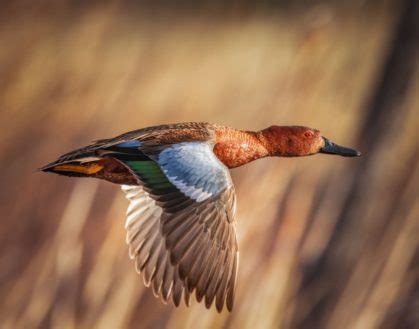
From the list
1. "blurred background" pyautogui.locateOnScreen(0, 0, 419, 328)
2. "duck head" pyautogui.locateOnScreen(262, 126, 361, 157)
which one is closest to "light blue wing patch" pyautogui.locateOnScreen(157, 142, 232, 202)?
"duck head" pyautogui.locateOnScreen(262, 126, 361, 157)

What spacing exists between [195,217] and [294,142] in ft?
1.78

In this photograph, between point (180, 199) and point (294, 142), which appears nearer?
point (180, 199)

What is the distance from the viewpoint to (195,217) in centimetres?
222

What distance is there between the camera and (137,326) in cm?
329

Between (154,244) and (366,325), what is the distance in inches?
51.5

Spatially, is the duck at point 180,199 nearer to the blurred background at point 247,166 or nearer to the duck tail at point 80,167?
the duck tail at point 80,167

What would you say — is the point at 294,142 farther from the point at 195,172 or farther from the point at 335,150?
the point at 195,172

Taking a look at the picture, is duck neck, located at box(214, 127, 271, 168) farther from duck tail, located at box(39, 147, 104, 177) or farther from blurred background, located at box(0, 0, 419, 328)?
blurred background, located at box(0, 0, 419, 328)

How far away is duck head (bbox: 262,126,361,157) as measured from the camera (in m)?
2.62

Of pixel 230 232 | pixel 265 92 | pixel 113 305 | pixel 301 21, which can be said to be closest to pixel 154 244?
pixel 230 232

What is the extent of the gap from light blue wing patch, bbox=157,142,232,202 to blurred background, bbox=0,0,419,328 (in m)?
1.07

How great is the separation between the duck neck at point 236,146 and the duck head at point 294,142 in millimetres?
32

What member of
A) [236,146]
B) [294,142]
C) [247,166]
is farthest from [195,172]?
[247,166]

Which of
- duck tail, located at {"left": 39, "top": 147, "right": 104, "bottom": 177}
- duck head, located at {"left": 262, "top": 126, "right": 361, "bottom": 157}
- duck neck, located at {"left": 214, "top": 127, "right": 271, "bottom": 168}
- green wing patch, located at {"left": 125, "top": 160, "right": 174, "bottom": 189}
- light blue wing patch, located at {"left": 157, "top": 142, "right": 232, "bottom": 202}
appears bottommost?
→ duck tail, located at {"left": 39, "top": 147, "right": 104, "bottom": 177}
